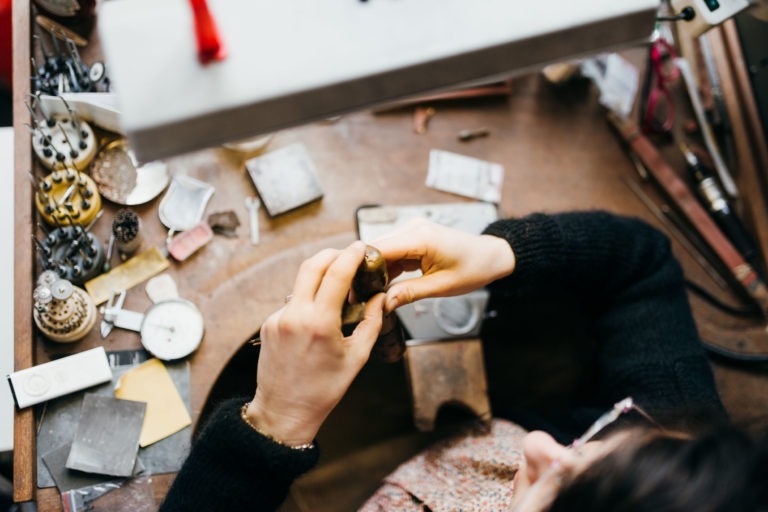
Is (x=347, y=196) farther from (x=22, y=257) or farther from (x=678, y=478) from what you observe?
(x=678, y=478)

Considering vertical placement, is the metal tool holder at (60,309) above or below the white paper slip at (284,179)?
below

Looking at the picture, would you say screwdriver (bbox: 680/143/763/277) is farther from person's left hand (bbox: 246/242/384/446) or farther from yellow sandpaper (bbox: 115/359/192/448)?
Answer: yellow sandpaper (bbox: 115/359/192/448)

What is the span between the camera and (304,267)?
892mm

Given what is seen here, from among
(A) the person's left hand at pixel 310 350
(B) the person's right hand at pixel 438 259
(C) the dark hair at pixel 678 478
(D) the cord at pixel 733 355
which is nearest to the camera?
(C) the dark hair at pixel 678 478

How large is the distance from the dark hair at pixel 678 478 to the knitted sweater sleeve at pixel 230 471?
41 centimetres

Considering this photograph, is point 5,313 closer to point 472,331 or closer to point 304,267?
point 304,267

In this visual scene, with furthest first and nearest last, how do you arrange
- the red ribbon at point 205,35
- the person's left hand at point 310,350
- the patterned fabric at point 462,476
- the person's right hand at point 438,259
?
the patterned fabric at point 462,476 → the person's right hand at point 438,259 → the person's left hand at point 310,350 → the red ribbon at point 205,35

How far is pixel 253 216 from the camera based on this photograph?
1251 millimetres

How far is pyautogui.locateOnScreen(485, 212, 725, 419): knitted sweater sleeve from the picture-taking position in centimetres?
115

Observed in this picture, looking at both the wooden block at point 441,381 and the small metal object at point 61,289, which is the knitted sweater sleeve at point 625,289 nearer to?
the wooden block at point 441,381

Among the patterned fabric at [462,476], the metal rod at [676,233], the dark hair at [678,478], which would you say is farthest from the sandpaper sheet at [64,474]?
the metal rod at [676,233]

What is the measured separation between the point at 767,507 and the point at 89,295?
1100 mm

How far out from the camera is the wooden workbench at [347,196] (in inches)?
44.3

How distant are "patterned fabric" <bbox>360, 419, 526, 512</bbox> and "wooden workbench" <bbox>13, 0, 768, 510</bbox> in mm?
412
